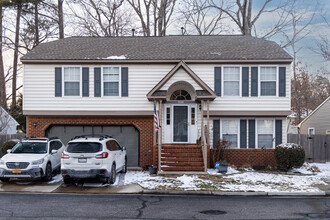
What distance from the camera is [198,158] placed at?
18344 mm

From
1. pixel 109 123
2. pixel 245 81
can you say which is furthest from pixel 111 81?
pixel 245 81

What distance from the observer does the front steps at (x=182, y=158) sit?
17.8 metres

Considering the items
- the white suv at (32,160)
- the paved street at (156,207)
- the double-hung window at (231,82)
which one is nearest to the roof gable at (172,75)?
the double-hung window at (231,82)

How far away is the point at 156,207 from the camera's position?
11.0 meters

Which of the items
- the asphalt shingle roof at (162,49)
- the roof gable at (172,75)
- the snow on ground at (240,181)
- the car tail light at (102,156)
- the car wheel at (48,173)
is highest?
the asphalt shingle roof at (162,49)

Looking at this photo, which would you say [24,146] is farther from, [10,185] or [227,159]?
[227,159]

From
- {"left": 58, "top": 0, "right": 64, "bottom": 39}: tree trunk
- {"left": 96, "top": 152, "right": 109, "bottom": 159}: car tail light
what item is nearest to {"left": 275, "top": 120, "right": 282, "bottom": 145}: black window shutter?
{"left": 96, "top": 152, "right": 109, "bottom": 159}: car tail light

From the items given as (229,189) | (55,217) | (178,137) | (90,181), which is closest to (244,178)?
(229,189)

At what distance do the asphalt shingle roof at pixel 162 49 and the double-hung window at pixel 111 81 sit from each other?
693mm

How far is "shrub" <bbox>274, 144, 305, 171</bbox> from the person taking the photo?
18328mm

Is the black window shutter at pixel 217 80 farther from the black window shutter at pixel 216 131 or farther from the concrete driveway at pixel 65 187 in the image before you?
the concrete driveway at pixel 65 187

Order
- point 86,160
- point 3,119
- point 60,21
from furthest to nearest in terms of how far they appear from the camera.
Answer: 1. point 60,21
2. point 3,119
3. point 86,160

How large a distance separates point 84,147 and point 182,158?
223 inches

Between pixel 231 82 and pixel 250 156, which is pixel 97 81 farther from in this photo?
pixel 250 156
